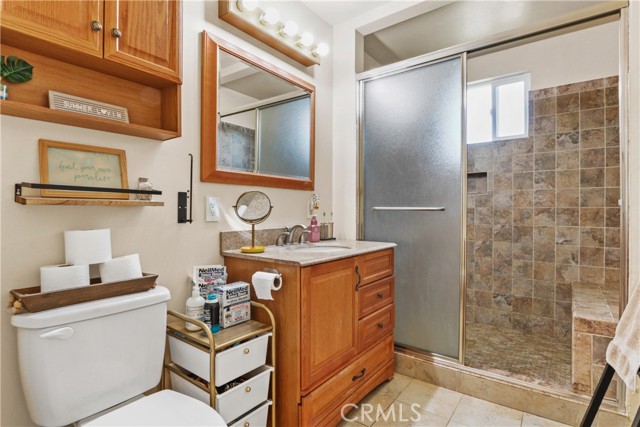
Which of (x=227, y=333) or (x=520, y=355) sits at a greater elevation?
(x=227, y=333)

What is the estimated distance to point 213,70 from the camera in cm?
170

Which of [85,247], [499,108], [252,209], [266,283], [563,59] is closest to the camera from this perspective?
[85,247]

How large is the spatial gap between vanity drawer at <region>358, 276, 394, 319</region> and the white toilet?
95 centimetres

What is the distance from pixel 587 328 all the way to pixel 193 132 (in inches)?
90.7

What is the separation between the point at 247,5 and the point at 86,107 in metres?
1.04

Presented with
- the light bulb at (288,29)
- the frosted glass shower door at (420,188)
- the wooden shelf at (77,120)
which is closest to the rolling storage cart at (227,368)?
the wooden shelf at (77,120)

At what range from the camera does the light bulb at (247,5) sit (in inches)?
69.6

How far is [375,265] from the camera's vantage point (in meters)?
1.94

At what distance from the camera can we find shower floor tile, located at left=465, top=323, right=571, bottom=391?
6.75 feet

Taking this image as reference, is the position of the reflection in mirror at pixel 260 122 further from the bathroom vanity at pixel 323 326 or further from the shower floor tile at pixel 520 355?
the shower floor tile at pixel 520 355

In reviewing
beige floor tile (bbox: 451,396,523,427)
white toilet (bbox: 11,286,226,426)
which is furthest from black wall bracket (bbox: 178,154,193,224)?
beige floor tile (bbox: 451,396,523,427)

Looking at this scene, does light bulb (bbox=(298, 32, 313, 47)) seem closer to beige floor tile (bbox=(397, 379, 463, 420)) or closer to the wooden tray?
the wooden tray

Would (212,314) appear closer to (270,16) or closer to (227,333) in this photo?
(227,333)

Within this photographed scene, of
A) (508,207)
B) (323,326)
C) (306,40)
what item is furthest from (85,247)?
(508,207)
